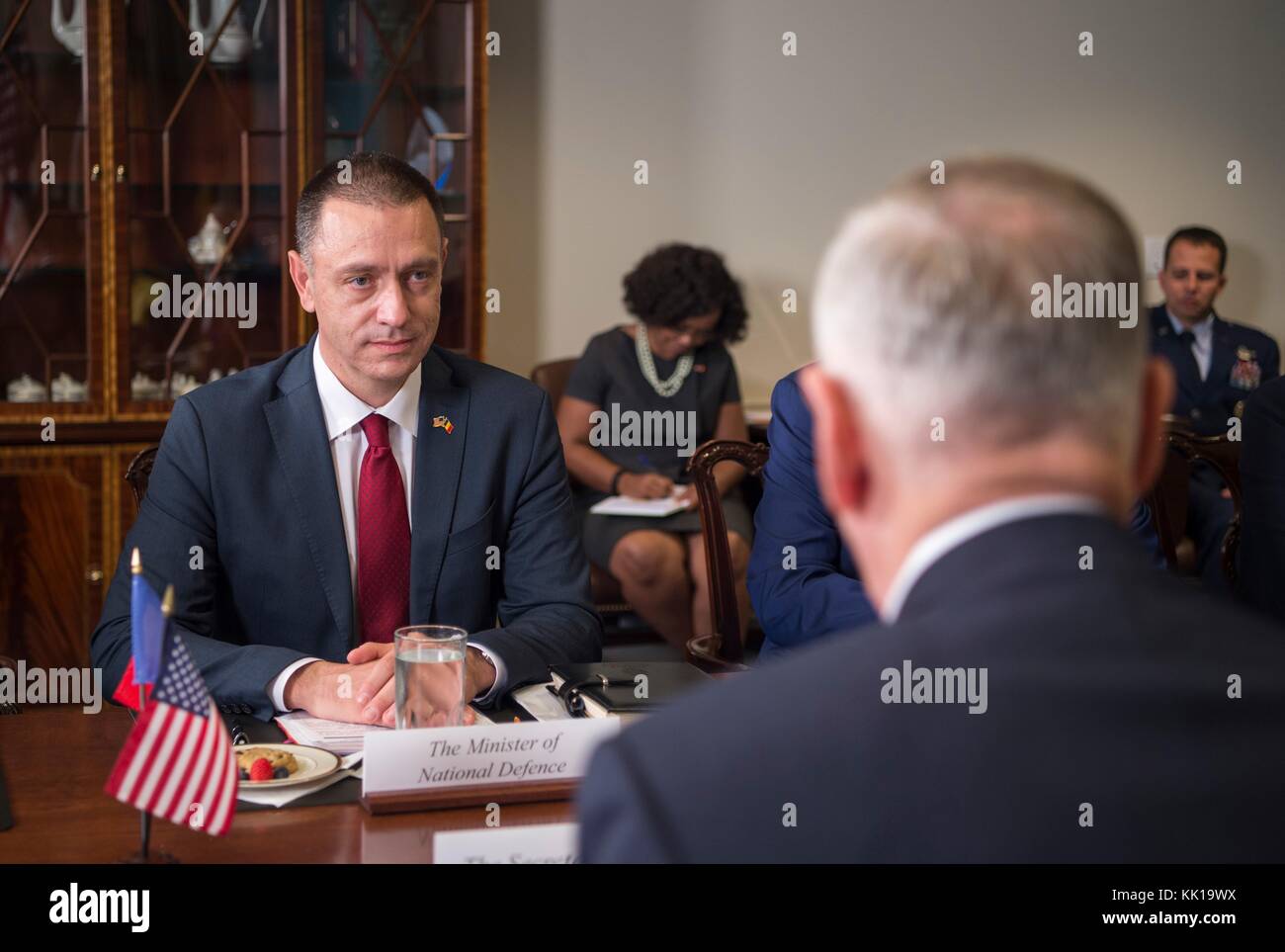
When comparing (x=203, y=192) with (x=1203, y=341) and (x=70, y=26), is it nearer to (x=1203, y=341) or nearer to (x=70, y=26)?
(x=70, y=26)

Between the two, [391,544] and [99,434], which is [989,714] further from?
[99,434]

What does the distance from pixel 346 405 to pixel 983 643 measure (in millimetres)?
1658

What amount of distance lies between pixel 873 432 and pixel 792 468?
1.68 meters

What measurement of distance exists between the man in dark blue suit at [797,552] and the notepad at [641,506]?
1.93 m

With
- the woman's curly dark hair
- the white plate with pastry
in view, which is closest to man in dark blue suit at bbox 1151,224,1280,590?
the woman's curly dark hair

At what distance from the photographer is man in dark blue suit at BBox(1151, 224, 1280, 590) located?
546cm

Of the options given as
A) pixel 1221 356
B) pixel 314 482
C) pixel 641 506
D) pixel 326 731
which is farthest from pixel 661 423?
pixel 326 731

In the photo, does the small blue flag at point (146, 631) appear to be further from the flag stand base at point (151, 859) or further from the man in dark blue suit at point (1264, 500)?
the man in dark blue suit at point (1264, 500)

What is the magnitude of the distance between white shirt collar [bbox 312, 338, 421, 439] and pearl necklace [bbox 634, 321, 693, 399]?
2594 millimetres

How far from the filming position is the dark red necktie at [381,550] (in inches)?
86.9

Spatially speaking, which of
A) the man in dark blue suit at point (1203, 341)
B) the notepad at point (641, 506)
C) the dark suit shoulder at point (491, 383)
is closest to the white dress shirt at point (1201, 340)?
the man in dark blue suit at point (1203, 341)

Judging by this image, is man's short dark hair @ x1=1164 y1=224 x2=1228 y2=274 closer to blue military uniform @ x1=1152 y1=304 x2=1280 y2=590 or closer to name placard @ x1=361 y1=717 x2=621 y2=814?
blue military uniform @ x1=1152 y1=304 x2=1280 y2=590

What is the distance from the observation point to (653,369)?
492 centimetres
